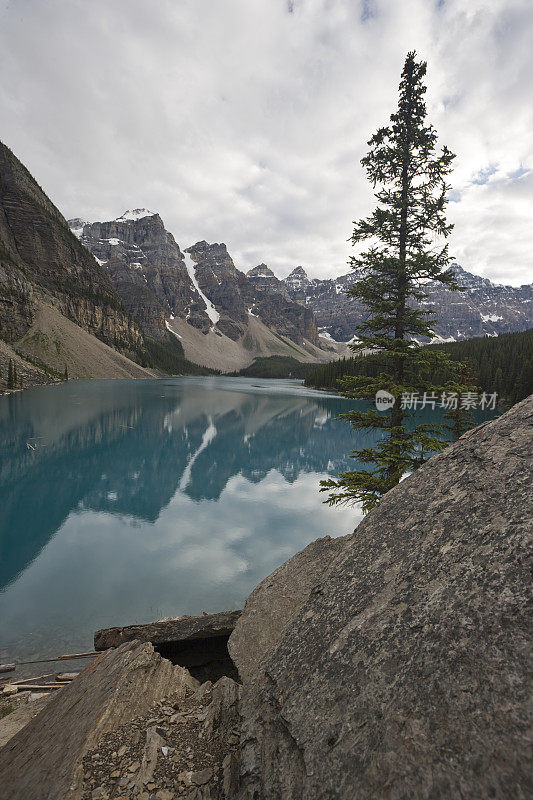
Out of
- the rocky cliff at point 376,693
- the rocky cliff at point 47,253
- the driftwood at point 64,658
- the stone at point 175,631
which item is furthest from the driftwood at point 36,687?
the rocky cliff at point 47,253

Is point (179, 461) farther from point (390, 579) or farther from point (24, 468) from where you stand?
point (390, 579)

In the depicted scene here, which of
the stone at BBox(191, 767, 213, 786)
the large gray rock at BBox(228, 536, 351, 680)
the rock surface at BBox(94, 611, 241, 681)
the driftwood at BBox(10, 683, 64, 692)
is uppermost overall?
the stone at BBox(191, 767, 213, 786)

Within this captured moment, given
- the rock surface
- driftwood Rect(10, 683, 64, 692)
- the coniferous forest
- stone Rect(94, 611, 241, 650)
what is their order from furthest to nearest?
the coniferous forest, driftwood Rect(10, 683, 64, 692), stone Rect(94, 611, 241, 650), the rock surface

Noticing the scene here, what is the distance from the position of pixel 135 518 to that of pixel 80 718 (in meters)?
19.8

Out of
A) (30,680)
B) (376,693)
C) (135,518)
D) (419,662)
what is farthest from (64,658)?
(135,518)

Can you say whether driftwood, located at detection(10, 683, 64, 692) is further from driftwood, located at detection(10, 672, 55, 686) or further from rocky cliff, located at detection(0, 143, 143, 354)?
rocky cliff, located at detection(0, 143, 143, 354)

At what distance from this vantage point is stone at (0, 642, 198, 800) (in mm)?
3395

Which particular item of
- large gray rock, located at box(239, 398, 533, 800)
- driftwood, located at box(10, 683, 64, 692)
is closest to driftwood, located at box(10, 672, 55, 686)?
driftwood, located at box(10, 683, 64, 692)

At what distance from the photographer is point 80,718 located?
14.1ft

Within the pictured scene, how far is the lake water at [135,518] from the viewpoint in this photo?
13195mm

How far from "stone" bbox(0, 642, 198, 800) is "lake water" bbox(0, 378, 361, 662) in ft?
23.3

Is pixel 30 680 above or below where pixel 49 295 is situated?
below

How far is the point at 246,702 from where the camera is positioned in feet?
13.0

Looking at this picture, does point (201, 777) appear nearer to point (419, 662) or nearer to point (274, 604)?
point (419, 662)
